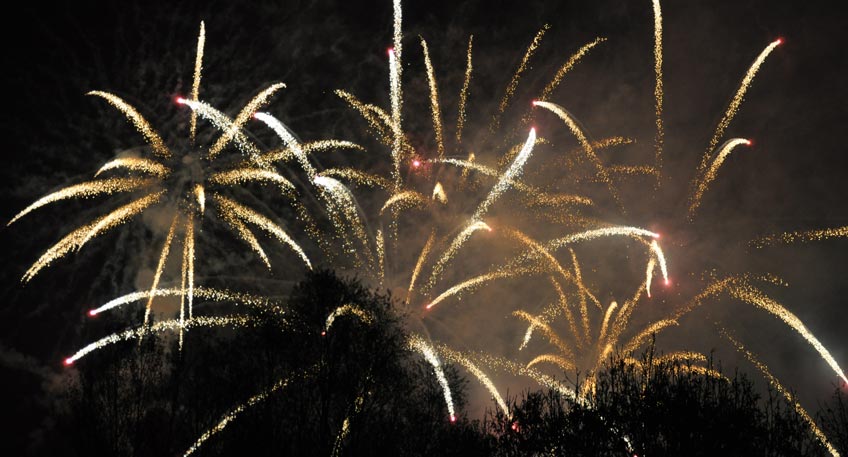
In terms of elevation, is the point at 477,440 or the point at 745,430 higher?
the point at 477,440

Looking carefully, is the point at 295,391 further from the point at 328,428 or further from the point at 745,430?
the point at 745,430

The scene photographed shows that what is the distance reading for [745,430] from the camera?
85.7ft

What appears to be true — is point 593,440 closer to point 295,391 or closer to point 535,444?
point 535,444


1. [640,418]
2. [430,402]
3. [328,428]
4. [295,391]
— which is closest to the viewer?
[640,418]

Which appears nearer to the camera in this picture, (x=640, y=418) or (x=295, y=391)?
(x=640, y=418)

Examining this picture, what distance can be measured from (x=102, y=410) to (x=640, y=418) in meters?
25.6

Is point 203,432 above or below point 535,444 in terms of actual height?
above

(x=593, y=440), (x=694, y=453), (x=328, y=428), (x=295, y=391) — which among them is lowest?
(x=694, y=453)

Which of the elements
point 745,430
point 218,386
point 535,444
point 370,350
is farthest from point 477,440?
point 745,430

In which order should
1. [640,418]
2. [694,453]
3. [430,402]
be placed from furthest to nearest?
1. [430,402]
2. [640,418]
3. [694,453]

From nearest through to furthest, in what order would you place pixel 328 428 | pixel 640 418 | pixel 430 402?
1. pixel 640 418
2. pixel 328 428
3. pixel 430 402

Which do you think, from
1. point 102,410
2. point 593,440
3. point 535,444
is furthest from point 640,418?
point 102,410

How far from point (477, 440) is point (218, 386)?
15705 millimetres

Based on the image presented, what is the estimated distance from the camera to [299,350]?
32.1m
